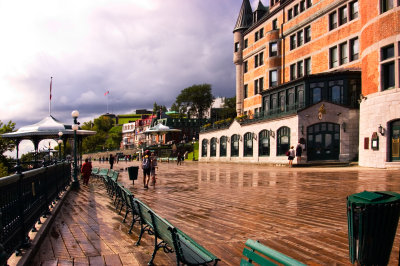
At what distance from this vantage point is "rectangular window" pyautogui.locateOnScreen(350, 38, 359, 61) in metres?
29.8

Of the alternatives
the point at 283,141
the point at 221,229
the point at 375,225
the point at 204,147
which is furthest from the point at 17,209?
the point at 204,147

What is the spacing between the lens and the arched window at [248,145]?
3759 centimetres

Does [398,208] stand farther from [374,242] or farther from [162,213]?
[162,213]

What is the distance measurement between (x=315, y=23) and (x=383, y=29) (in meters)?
13.0

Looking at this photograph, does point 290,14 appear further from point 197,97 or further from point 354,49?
point 197,97

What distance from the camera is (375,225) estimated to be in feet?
12.4

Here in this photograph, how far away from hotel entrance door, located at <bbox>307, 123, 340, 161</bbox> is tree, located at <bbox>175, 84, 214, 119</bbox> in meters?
65.8

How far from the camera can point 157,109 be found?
128 meters

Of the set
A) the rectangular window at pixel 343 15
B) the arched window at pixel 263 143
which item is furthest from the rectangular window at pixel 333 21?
the arched window at pixel 263 143

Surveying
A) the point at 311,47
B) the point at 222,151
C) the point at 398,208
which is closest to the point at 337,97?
the point at 311,47

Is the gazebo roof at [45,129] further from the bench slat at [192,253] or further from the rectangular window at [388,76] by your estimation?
the rectangular window at [388,76]

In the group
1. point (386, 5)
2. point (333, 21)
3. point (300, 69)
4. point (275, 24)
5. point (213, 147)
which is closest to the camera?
point (386, 5)

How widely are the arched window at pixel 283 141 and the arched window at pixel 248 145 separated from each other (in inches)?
223

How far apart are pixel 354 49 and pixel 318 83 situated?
14.0 feet
